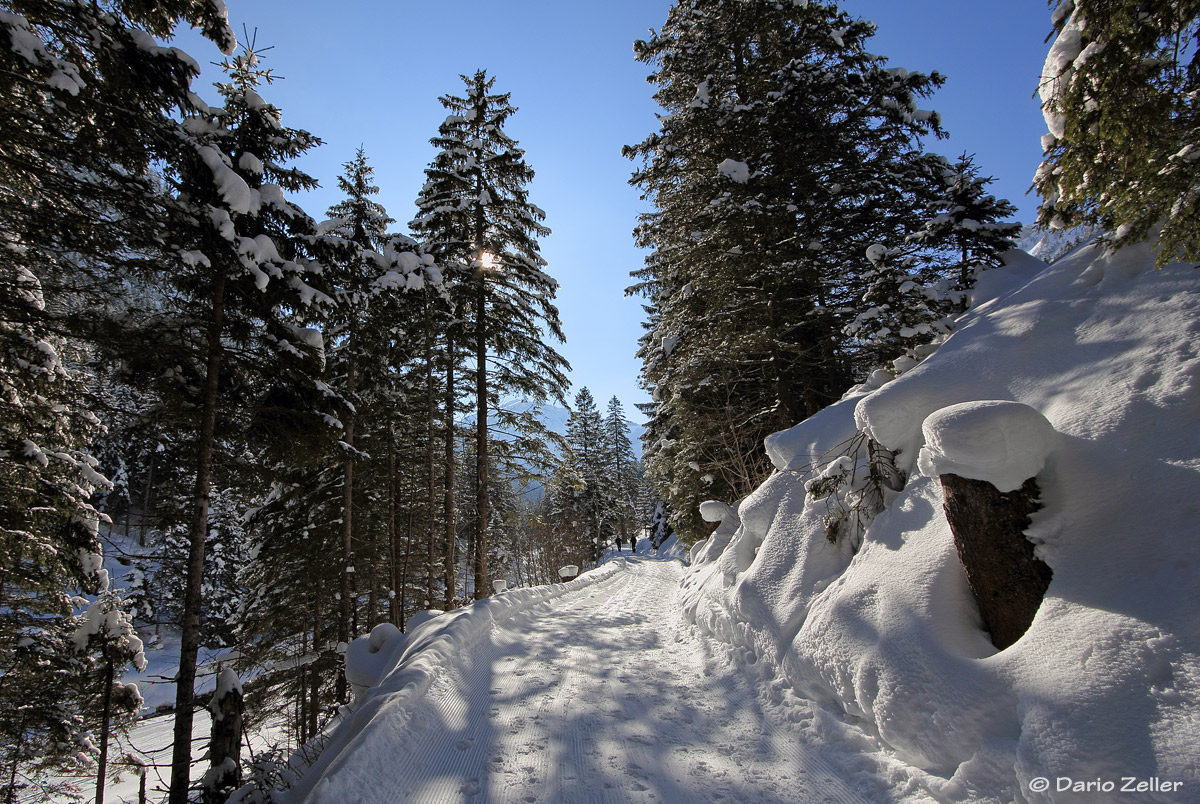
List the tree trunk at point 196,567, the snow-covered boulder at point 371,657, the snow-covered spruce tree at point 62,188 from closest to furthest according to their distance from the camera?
the snow-covered spruce tree at point 62,188 < the tree trunk at point 196,567 < the snow-covered boulder at point 371,657

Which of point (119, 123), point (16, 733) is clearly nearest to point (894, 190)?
point (119, 123)

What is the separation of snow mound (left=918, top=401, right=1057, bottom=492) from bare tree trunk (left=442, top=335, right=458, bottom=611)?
11.2m

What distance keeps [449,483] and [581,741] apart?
9839 mm

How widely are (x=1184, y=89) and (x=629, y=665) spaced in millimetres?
6781

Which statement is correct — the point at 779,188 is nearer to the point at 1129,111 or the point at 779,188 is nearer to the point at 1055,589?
the point at 1129,111

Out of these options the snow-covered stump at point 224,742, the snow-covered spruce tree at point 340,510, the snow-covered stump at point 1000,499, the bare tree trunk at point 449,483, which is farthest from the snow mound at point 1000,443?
the bare tree trunk at point 449,483

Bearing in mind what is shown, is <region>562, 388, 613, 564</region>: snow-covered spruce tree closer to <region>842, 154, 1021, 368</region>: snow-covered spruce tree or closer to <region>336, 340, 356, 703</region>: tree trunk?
<region>336, 340, 356, 703</region>: tree trunk

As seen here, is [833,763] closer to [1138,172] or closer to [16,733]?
[1138,172]

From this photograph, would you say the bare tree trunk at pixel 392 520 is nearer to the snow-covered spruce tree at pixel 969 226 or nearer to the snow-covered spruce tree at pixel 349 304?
the snow-covered spruce tree at pixel 349 304

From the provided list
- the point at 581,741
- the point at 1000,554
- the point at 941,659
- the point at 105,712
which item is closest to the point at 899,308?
the point at 1000,554

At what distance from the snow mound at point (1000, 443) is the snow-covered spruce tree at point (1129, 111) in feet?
4.31

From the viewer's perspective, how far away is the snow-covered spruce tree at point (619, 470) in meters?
41.1

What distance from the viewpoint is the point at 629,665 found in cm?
576

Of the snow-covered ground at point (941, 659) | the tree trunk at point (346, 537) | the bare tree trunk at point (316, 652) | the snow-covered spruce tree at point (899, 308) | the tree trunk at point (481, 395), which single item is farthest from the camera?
the tree trunk at point (481, 395)
